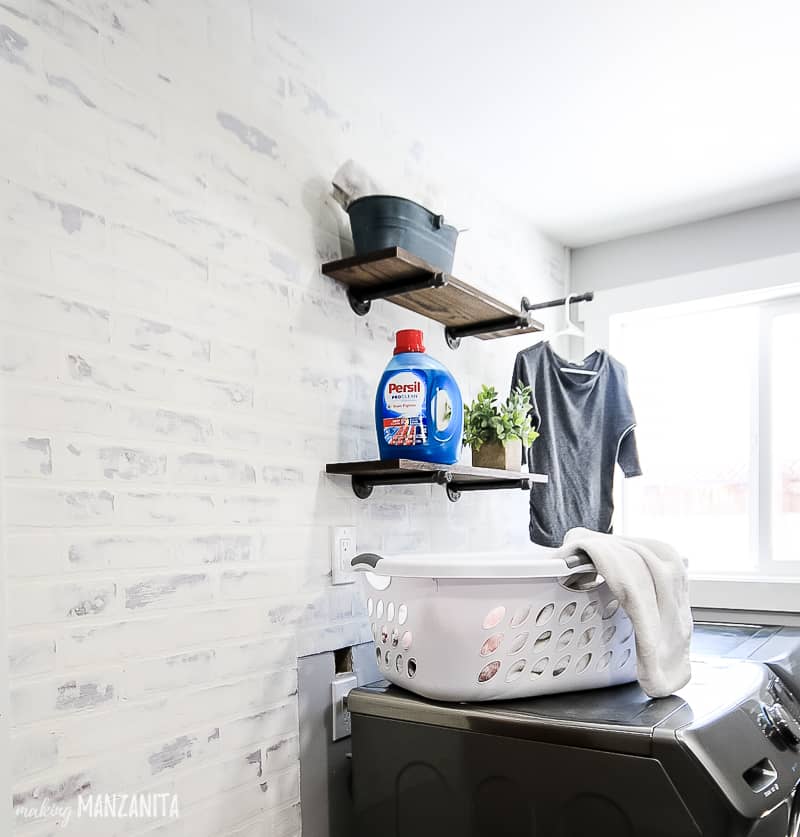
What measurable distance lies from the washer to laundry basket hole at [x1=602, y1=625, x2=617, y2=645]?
92 millimetres

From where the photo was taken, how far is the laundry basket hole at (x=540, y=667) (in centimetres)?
128

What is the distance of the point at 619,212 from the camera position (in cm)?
248

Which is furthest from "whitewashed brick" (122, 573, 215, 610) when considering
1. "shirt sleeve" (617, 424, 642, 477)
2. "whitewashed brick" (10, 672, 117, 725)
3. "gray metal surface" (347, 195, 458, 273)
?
"shirt sleeve" (617, 424, 642, 477)

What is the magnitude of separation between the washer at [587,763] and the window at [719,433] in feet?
3.62

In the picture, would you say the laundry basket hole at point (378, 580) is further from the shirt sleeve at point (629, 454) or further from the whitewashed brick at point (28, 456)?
the shirt sleeve at point (629, 454)

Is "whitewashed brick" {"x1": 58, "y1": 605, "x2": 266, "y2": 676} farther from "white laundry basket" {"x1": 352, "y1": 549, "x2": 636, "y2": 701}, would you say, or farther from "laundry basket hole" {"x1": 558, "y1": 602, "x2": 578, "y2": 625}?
"laundry basket hole" {"x1": 558, "y1": 602, "x2": 578, "y2": 625}

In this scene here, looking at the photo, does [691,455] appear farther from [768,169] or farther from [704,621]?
[768,169]

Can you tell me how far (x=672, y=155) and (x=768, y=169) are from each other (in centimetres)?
31

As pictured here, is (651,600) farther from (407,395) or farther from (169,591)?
(169,591)

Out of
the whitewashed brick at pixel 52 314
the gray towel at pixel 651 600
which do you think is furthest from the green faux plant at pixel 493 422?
the whitewashed brick at pixel 52 314

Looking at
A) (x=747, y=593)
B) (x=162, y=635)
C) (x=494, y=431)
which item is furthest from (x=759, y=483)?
(x=162, y=635)

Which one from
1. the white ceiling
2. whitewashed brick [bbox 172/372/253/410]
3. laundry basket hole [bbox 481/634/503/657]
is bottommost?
laundry basket hole [bbox 481/634/503/657]

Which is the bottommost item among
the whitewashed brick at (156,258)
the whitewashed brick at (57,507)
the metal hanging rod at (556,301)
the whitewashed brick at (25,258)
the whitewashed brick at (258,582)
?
the whitewashed brick at (258,582)

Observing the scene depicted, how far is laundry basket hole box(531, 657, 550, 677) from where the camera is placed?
128cm
